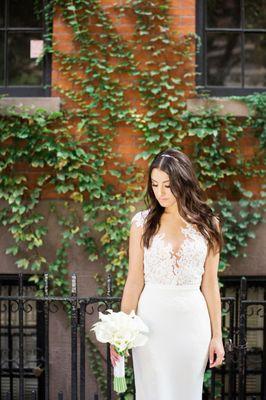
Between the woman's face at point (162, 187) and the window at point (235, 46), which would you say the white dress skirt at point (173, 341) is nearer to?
the woman's face at point (162, 187)

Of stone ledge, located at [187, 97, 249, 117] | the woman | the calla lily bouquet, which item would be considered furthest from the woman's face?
stone ledge, located at [187, 97, 249, 117]

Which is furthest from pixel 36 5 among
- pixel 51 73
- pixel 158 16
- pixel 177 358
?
pixel 177 358

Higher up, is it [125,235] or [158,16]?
[158,16]

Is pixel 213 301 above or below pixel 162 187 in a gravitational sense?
below

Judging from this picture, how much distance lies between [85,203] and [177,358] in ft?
7.61

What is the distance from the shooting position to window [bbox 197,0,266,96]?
5.95 meters

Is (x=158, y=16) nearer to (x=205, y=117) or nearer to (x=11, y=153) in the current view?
(x=205, y=117)

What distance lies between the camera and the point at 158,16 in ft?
18.4

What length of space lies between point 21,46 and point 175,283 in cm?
329

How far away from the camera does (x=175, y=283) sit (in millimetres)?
3627

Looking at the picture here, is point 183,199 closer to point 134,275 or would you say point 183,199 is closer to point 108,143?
point 134,275

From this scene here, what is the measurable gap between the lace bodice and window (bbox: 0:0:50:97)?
9.24 feet

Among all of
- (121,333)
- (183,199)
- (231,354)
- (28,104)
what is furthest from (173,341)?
(28,104)

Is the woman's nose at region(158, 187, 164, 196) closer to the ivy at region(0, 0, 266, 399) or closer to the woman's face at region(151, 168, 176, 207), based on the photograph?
the woman's face at region(151, 168, 176, 207)
